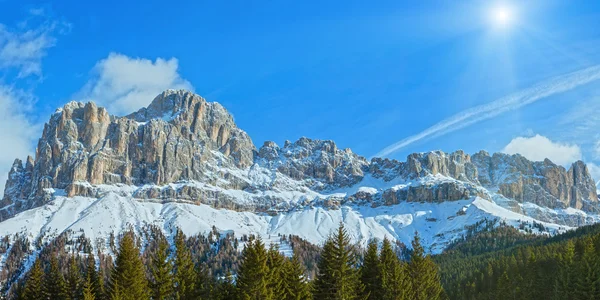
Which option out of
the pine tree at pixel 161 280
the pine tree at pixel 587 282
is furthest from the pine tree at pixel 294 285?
the pine tree at pixel 587 282

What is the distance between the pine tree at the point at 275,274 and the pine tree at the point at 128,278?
10.7m

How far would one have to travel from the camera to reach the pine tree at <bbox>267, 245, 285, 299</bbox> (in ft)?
142

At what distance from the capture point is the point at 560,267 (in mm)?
89250

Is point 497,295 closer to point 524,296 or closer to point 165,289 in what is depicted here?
point 524,296

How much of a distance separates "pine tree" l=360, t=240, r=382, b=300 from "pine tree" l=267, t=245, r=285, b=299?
8.36 m

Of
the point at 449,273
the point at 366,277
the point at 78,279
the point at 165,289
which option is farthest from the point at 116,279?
the point at 449,273

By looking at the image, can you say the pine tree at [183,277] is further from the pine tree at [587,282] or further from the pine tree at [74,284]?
the pine tree at [587,282]

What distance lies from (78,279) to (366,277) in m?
30.4

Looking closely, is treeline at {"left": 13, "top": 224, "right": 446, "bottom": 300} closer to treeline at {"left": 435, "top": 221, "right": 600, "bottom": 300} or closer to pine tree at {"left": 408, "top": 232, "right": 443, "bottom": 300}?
pine tree at {"left": 408, "top": 232, "right": 443, "bottom": 300}

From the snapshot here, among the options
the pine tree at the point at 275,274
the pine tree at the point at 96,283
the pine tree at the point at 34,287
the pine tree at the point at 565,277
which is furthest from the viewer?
the pine tree at the point at 565,277

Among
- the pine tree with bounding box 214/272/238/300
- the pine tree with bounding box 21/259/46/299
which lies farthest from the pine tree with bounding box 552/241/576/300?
the pine tree with bounding box 21/259/46/299

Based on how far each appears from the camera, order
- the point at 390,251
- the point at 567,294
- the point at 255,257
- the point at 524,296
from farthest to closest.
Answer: the point at 524,296
the point at 567,294
the point at 390,251
the point at 255,257

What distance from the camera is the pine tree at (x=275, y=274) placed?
1707 inches

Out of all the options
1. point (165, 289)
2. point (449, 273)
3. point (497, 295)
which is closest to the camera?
point (165, 289)
